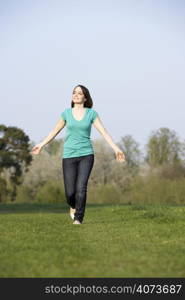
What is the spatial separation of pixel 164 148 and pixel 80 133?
47.3m

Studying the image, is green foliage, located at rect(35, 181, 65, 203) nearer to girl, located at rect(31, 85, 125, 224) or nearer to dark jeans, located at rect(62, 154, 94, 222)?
dark jeans, located at rect(62, 154, 94, 222)

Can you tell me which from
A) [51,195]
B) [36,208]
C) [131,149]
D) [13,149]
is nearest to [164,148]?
[131,149]

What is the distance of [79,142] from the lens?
35.1ft

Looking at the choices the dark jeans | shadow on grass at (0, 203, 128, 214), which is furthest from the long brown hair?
shadow on grass at (0, 203, 128, 214)

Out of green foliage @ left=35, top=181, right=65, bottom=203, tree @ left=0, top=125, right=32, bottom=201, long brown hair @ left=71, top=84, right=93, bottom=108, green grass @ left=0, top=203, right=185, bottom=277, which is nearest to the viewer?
green grass @ left=0, top=203, right=185, bottom=277

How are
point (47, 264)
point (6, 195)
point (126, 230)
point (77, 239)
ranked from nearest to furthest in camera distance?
point (47, 264), point (77, 239), point (126, 230), point (6, 195)

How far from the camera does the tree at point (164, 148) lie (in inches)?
2249

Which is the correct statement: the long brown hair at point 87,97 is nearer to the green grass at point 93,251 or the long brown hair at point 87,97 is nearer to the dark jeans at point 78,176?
the dark jeans at point 78,176

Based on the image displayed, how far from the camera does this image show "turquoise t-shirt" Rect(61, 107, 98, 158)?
35.1 feet

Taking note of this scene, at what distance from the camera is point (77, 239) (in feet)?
27.1

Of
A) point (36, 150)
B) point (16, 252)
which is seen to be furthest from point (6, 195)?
point (16, 252)

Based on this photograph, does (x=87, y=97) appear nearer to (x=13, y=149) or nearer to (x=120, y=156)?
(x=120, y=156)

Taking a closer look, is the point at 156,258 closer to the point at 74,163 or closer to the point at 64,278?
the point at 64,278

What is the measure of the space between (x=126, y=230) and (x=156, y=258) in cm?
356
